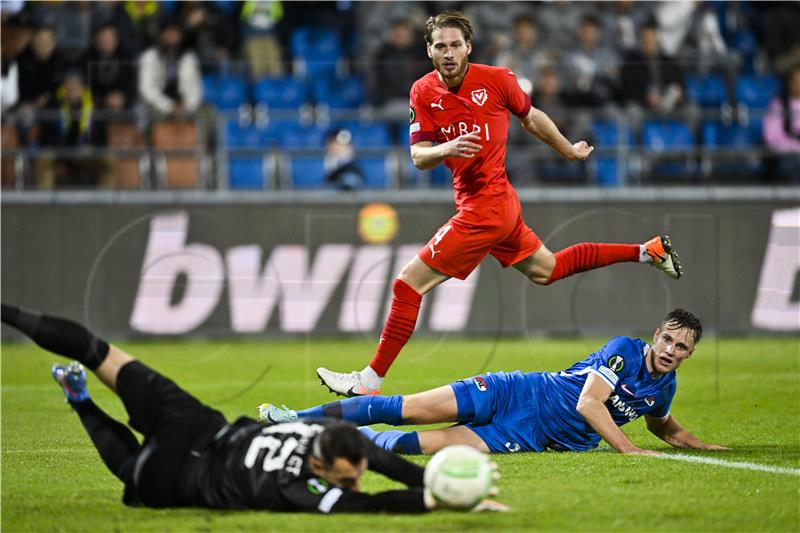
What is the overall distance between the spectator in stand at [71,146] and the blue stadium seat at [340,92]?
3.01 m

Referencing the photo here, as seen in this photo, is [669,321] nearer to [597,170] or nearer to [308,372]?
[308,372]

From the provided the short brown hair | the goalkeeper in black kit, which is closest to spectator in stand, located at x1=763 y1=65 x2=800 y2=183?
the short brown hair

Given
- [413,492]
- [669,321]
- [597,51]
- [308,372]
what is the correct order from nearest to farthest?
[413,492]
[669,321]
[308,372]
[597,51]

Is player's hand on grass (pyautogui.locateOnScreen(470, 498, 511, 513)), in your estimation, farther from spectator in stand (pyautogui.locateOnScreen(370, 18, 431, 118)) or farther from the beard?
spectator in stand (pyautogui.locateOnScreen(370, 18, 431, 118))

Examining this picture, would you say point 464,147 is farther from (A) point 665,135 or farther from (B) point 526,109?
(A) point 665,135

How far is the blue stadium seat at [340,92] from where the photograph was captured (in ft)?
54.4

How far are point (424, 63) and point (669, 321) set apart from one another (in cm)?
955

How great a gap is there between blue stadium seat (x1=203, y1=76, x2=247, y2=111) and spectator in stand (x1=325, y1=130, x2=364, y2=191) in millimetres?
1628

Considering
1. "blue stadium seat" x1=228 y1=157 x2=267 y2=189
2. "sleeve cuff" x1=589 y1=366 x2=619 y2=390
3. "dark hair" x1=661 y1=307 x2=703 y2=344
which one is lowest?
"sleeve cuff" x1=589 y1=366 x2=619 y2=390

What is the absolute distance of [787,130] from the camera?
16234 mm

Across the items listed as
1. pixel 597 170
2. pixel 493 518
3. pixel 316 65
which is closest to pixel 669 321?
pixel 493 518

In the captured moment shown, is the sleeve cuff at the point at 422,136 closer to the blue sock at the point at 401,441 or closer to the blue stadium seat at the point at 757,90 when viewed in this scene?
the blue sock at the point at 401,441

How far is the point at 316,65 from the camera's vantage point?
54.3 ft

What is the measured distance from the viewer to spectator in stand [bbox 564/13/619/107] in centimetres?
1634
